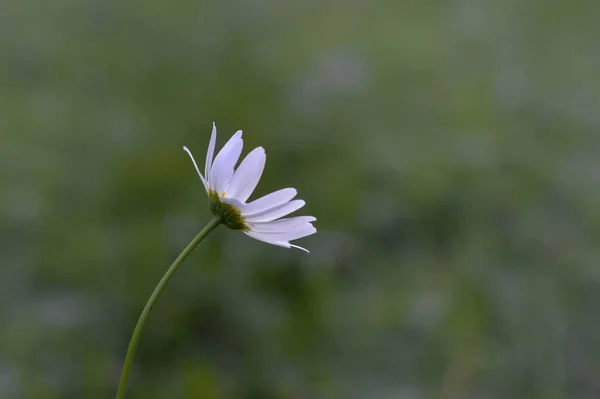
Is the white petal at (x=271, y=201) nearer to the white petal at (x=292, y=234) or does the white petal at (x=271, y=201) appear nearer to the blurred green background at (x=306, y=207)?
the white petal at (x=292, y=234)

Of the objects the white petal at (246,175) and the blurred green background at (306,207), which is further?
the blurred green background at (306,207)

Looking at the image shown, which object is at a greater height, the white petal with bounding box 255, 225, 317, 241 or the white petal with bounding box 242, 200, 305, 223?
the white petal with bounding box 242, 200, 305, 223

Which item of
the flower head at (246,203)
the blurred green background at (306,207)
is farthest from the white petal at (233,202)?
the blurred green background at (306,207)

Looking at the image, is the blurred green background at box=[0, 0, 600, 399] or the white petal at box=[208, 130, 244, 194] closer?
the white petal at box=[208, 130, 244, 194]

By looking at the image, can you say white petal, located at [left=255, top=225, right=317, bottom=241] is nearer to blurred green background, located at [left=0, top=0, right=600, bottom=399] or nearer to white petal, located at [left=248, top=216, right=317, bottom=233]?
white petal, located at [left=248, top=216, right=317, bottom=233]

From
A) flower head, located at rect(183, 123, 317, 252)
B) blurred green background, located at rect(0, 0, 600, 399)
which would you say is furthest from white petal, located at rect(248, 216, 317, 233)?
blurred green background, located at rect(0, 0, 600, 399)

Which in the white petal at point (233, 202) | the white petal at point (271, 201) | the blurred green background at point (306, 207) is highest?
the blurred green background at point (306, 207)

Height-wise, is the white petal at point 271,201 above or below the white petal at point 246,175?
below

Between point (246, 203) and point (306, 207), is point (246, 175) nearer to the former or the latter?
point (246, 203)

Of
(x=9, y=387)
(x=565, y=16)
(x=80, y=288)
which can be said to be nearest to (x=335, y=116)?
(x=80, y=288)
